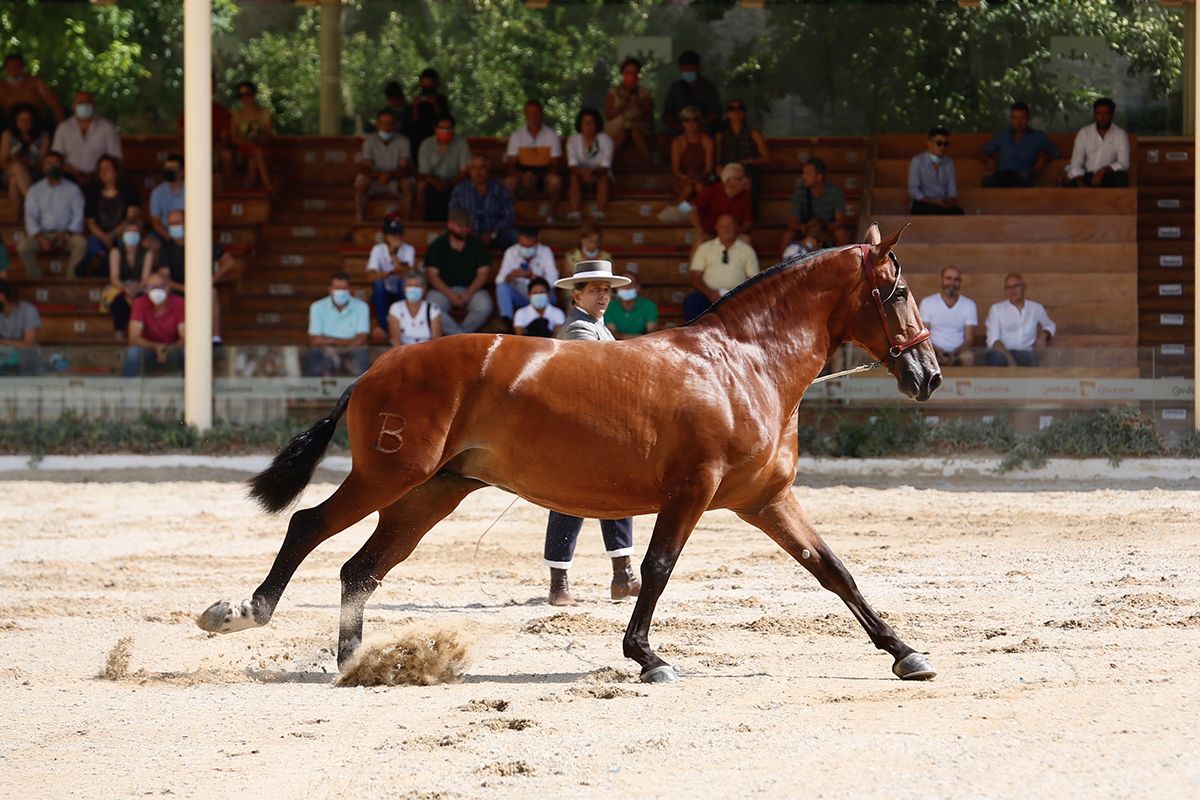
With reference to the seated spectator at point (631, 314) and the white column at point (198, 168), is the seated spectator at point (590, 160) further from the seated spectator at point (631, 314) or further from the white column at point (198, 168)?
the white column at point (198, 168)

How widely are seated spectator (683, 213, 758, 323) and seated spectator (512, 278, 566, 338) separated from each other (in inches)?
61.0

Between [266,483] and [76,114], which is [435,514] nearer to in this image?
[266,483]

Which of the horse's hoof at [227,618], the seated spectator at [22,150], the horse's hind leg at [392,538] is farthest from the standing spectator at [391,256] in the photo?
the horse's hoof at [227,618]

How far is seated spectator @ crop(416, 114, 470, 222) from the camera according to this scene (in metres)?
19.6

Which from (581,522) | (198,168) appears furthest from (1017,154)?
(581,522)

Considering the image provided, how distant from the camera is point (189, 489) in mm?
14164

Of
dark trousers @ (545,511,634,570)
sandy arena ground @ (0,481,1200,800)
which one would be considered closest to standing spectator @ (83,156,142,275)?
sandy arena ground @ (0,481,1200,800)

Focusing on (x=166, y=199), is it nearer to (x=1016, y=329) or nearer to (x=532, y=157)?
(x=532, y=157)

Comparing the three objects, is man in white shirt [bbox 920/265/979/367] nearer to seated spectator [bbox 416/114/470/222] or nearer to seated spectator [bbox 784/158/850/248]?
seated spectator [bbox 784/158/850/248]

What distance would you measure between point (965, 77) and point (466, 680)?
16.2 metres

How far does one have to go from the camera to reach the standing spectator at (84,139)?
2080cm

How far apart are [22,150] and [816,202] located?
33.2ft

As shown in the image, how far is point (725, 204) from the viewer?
717 inches

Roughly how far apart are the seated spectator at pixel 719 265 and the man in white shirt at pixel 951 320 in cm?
218
